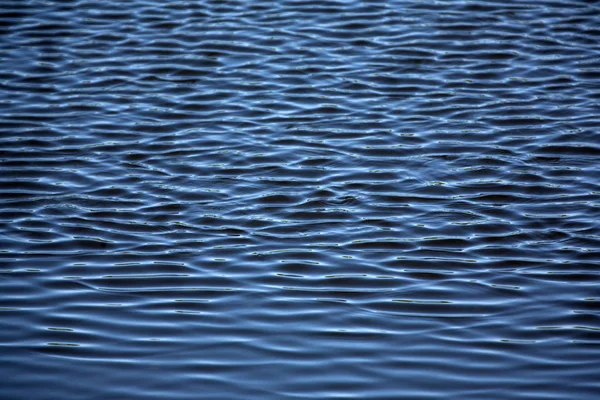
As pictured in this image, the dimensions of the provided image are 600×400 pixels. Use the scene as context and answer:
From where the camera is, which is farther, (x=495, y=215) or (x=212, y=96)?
(x=212, y=96)

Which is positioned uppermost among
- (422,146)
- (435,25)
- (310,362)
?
(435,25)

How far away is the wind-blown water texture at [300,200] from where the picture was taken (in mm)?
4496

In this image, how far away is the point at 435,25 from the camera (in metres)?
8.93

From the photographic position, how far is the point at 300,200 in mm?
6121

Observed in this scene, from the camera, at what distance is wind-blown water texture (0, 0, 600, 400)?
14.8 feet

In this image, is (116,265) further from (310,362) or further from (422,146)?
(422,146)

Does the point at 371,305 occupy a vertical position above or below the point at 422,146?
below

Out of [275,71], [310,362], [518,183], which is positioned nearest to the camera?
[310,362]

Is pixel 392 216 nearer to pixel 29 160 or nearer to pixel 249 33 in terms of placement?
pixel 29 160

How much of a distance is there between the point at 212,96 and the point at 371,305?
11.3 ft

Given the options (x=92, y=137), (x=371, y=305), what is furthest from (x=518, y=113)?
(x=92, y=137)

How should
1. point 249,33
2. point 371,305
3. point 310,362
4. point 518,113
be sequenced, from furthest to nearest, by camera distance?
point 249,33 → point 518,113 → point 371,305 → point 310,362

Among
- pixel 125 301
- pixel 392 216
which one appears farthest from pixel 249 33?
pixel 125 301

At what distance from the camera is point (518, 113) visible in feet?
23.9
